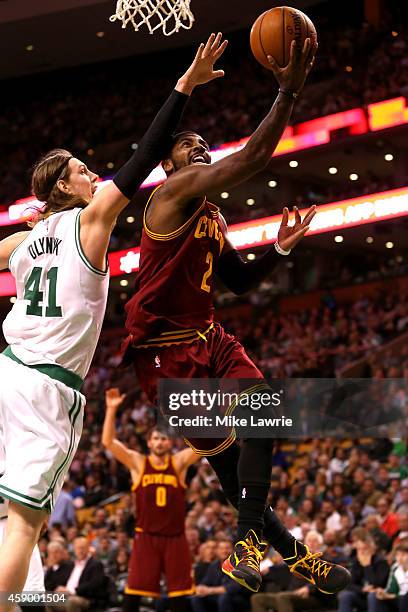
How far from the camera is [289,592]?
9.37 metres

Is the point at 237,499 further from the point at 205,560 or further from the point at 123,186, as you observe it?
the point at 205,560

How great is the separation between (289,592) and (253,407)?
5.25 metres

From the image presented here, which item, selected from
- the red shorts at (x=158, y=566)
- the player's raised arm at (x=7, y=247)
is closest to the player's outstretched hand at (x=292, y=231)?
the player's raised arm at (x=7, y=247)

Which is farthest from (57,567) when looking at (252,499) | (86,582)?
(252,499)

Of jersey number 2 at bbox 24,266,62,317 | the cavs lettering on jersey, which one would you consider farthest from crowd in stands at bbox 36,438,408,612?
jersey number 2 at bbox 24,266,62,317

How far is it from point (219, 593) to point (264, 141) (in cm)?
642

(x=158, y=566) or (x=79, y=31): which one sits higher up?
(x=79, y=31)

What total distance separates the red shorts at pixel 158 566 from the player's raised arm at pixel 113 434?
0.71 metres

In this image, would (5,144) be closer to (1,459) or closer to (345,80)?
(345,80)

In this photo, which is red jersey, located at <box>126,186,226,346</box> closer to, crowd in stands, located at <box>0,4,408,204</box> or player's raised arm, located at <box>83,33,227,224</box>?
player's raised arm, located at <box>83,33,227,224</box>

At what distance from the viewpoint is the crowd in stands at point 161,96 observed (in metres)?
16.6

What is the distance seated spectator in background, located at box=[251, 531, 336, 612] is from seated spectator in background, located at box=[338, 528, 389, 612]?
13.4 inches

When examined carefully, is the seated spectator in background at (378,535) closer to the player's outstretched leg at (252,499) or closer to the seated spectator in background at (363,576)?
the seated spectator in background at (363,576)

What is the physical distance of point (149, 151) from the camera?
413cm
